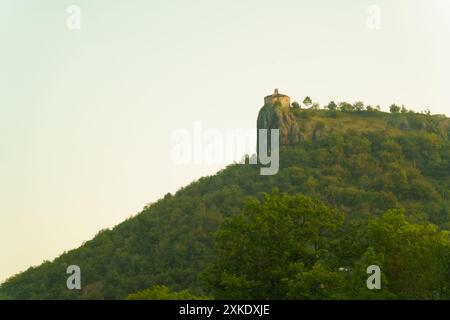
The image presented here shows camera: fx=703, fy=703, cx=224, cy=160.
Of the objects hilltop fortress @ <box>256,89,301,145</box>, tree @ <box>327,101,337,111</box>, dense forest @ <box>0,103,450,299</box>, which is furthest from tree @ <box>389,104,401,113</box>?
hilltop fortress @ <box>256,89,301,145</box>

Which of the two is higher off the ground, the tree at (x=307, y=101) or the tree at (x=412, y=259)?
the tree at (x=307, y=101)

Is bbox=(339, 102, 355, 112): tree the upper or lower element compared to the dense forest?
upper

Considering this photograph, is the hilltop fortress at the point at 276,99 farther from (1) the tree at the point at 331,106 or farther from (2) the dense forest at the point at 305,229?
(1) the tree at the point at 331,106

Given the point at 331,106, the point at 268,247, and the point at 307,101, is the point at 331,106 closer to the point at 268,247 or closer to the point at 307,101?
the point at 307,101

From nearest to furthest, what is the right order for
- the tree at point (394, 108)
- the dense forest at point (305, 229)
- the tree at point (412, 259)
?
the tree at point (412, 259), the dense forest at point (305, 229), the tree at point (394, 108)

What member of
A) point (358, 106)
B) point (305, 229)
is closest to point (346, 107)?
point (358, 106)

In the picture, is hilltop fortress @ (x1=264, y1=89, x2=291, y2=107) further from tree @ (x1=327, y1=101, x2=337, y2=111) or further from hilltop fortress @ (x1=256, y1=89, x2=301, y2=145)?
tree @ (x1=327, y1=101, x2=337, y2=111)

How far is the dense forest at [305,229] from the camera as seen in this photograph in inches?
1522

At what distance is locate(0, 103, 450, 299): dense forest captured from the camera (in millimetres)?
38656

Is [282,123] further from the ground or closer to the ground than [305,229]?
further from the ground


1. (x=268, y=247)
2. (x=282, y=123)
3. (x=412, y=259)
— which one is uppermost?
(x=282, y=123)

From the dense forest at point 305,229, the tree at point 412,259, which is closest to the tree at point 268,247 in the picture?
the dense forest at point 305,229

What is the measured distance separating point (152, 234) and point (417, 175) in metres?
40.4

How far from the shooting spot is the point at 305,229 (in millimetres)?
40344
